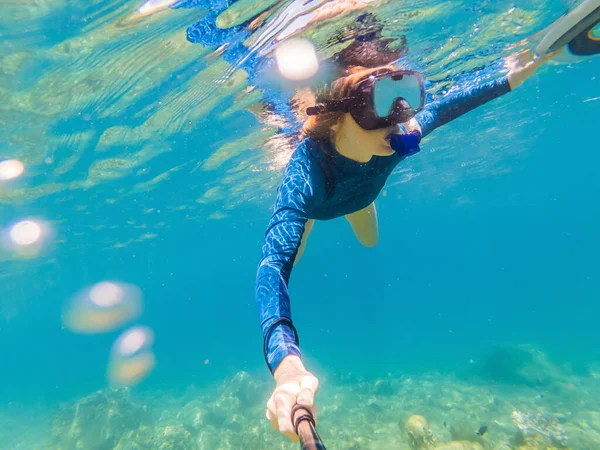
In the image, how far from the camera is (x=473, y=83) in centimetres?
1367

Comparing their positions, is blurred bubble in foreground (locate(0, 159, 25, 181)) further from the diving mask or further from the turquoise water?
the diving mask

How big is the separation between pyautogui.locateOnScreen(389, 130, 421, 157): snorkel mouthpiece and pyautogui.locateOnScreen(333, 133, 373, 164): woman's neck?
1.33 ft

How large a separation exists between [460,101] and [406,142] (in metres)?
2.78

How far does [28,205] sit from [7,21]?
15.0 meters

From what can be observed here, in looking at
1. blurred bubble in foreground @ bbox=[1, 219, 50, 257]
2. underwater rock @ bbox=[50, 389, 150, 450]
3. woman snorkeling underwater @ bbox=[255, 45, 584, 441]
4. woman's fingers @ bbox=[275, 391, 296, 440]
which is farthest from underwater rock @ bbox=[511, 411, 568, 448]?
blurred bubble in foreground @ bbox=[1, 219, 50, 257]

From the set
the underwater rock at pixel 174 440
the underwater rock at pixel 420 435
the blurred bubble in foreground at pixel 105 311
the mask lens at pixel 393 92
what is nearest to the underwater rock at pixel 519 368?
the underwater rock at pixel 420 435

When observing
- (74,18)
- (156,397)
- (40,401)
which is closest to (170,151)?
(74,18)

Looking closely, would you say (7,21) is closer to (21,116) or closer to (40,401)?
(21,116)

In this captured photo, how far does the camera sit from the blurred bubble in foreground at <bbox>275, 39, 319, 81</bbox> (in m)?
8.40

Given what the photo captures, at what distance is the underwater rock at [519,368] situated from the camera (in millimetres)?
20312

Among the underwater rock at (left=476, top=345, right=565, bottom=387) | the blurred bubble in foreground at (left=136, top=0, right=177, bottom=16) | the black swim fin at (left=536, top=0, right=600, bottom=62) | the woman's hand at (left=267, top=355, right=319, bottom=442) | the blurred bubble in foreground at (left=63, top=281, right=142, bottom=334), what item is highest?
the blurred bubble in foreground at (left=136, top=0, right=177, bottom=16)

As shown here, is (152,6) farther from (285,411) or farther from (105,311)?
(105,311)

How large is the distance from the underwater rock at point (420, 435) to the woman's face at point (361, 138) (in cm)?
1009

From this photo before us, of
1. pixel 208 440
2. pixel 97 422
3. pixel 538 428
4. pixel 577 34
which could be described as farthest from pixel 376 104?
pixel 97 422
